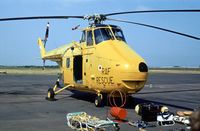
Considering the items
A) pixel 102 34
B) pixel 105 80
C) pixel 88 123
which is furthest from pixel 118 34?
pixel 88 123

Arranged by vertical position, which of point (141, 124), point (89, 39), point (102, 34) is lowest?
point (141, 124)

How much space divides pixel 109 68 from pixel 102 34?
1.87 m

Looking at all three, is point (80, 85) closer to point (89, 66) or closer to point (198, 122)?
point (89, 66)

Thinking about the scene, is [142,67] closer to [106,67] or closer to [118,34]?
[106,67]

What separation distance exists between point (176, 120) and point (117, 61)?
3442 millimetres

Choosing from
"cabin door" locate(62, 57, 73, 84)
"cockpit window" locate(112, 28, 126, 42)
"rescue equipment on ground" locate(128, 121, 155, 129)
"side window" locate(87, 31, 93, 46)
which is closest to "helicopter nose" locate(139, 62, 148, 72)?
"cockpit window" locate(112, 28, 126, 42)

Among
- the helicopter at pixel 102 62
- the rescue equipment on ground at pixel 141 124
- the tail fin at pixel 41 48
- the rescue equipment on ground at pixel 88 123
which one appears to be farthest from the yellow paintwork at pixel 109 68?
the tail fin at pixel 41 48

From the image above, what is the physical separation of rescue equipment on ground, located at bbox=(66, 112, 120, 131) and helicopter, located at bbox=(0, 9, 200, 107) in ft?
11.0

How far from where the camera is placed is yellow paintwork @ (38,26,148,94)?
11570 mm

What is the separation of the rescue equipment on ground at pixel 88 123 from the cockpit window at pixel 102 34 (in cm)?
508

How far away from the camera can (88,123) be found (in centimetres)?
790

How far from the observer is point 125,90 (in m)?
12.0

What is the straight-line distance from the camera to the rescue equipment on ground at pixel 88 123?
7711 millimetres

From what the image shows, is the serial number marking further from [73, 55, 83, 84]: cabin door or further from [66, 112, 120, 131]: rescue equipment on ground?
[66, 112, 120, 131]: rescue equipment on ground
